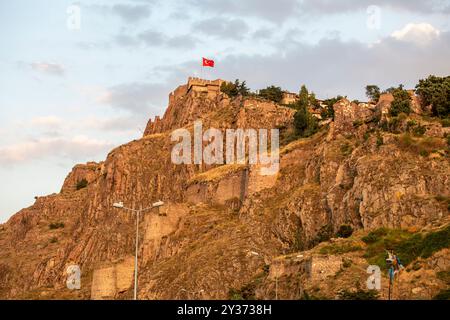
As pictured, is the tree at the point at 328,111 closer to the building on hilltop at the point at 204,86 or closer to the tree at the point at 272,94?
the tree at the point at 272,94

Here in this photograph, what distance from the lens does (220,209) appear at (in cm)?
9206

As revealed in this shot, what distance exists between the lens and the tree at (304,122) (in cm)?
10212

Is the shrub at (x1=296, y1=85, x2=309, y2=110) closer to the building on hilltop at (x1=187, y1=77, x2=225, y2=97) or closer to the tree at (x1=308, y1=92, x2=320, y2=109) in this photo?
the tree at (x1=308, y1=92, x2=320, y2=109)

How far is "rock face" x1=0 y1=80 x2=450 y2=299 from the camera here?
73.2 m

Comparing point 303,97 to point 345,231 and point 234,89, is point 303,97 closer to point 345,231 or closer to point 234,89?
point 234,89

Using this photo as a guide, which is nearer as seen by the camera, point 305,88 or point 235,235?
point 235,235

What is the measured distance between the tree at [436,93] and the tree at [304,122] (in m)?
13.9

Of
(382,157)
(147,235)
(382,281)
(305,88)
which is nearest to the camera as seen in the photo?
(382,281)

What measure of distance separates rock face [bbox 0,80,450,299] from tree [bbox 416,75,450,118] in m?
5.90

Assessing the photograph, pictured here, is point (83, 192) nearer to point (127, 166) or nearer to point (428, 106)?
point (127, 166)

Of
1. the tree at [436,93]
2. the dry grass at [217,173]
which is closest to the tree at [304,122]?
the dry grass at [217,173]
